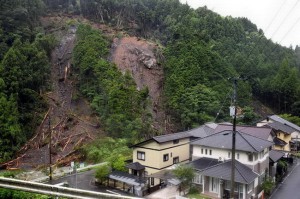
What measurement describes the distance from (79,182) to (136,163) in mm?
4059

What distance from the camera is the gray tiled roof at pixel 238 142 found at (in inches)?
727

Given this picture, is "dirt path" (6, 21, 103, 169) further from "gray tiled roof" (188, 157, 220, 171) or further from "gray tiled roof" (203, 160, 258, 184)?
"gray tiled roof" (203, 160, 258, 184)

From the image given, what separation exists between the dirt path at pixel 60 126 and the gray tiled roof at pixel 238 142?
1195 centimetres

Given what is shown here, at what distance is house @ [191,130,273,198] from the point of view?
55.5 feet

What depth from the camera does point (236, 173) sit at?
16.9 meters

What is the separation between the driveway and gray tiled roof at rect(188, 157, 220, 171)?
1910mm

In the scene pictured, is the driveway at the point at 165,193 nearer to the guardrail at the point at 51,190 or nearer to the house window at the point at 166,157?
the house window at the point at 166,157

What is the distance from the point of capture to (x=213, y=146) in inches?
782

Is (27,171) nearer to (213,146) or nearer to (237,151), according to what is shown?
(213,146)

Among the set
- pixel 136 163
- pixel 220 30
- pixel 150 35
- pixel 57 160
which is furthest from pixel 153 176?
pixel 220 30

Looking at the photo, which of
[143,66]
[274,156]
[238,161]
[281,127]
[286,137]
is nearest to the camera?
[238,161]

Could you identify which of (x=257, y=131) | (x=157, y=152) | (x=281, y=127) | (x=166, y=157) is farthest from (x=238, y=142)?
(x=281, y=127)

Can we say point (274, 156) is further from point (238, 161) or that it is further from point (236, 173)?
point (236, 173)

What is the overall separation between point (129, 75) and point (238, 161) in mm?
17226
